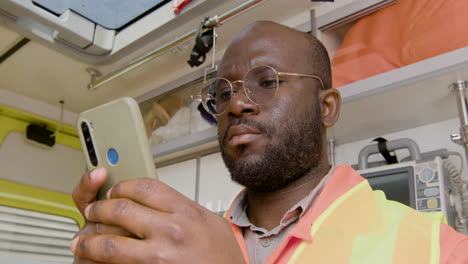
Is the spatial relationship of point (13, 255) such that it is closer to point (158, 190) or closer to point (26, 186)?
point (26, 186)

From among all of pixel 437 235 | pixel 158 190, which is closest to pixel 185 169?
pixel 437 235

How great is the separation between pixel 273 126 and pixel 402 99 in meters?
0.65

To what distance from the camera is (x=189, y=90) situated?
7.47ft

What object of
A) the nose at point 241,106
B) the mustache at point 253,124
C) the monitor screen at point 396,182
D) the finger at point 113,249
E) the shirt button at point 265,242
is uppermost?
the nose at point 241,106

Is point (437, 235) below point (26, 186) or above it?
below

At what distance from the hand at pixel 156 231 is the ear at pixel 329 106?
727mm

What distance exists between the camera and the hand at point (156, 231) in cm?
43

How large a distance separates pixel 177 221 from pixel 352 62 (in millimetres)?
1271

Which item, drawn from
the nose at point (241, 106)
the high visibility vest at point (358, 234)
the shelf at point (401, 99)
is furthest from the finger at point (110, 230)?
the shelf at point (401, 99)

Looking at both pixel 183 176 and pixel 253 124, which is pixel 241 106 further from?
pixel 183 176

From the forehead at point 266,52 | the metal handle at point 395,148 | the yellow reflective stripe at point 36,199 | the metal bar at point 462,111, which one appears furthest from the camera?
the yellow reflective stripe at point 36,199

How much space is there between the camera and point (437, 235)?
76cm

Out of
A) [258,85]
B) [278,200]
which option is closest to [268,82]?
[258,85]

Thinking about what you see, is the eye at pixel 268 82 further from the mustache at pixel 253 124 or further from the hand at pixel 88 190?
the hand at pixel 88 190
